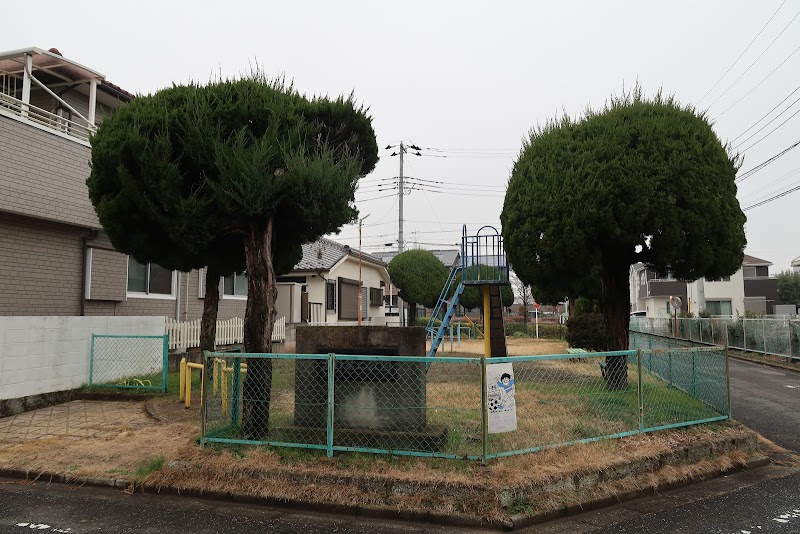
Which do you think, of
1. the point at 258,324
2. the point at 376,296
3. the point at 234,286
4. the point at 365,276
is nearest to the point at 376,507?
the point at 258,324

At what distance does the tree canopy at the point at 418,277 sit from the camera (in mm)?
28422

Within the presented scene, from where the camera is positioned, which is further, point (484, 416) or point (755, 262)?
point (755, 262)

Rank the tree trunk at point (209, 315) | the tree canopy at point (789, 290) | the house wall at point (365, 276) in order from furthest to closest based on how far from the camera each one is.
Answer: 1. the tree canopy at point (789, 290)
2. the house wall at point (365, 276)
3. the tree trunk at point (209, 315)

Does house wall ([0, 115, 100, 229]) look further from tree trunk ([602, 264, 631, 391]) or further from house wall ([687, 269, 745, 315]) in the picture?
house wall ([687, 269, 745, 315])

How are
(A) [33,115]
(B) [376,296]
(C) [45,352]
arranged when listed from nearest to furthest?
(C) [45,352]
(A) [33,115]
(B) [376,296]

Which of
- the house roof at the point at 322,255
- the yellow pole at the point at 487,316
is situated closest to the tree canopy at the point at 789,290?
the house roof at the point at 322,255

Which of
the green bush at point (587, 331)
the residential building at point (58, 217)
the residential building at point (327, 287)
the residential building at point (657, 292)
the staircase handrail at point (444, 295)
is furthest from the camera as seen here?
the residential building at point (657, 292)

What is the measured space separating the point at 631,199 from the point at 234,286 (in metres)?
12.0

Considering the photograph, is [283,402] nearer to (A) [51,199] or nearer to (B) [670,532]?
(B) [670,532]

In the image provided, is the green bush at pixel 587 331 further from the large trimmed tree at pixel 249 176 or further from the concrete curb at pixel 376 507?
the large trimmed tree at pixel 249 176

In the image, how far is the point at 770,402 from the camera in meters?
9.78

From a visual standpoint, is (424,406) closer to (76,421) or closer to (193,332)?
(76,421)

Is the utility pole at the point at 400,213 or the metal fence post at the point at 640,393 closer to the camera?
the metal fence post at the point at 640,393

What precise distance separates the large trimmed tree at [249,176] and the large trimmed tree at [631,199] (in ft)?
12.2
